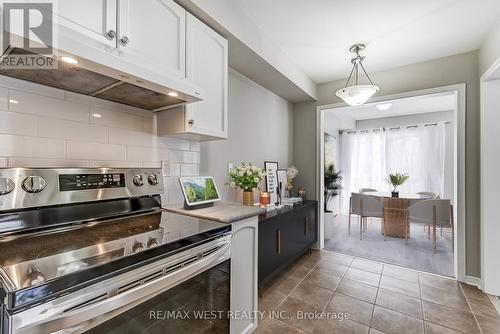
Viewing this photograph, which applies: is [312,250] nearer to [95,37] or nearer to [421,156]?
[95,37]

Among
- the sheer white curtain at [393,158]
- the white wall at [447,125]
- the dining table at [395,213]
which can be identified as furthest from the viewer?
the sheer white curtain at [393,158]

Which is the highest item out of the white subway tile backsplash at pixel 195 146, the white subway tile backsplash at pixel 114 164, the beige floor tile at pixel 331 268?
the white subway tile backsplash at pixel 195 146

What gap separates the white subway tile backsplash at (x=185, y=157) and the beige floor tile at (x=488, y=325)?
2.52m

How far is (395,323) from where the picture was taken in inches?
69.9

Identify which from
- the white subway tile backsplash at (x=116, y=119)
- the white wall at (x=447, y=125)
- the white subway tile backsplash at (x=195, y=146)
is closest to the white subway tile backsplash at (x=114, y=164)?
the white subway tile backsplash at (x=116, y=119)

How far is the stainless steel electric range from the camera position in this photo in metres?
0.66

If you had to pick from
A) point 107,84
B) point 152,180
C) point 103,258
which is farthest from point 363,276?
point 107,84

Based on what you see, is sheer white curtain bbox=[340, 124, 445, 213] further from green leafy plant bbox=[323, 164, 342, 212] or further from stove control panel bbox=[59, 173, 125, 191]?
stove control panel bbox=[59, 173, 125, 191]

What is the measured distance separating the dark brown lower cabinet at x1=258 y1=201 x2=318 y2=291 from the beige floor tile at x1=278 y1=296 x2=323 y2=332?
26cm

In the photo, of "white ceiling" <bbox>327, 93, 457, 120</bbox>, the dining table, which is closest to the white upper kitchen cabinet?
"white ceiling" <bbox>327, 93, 457, 120</bbox>

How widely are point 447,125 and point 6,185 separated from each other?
6.51m

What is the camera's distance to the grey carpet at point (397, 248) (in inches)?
112

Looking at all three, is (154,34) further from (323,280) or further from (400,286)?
(400,286)

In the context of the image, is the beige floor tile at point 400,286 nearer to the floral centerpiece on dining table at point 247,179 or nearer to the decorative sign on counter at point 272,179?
the decorative sign on counter at point 272,179
